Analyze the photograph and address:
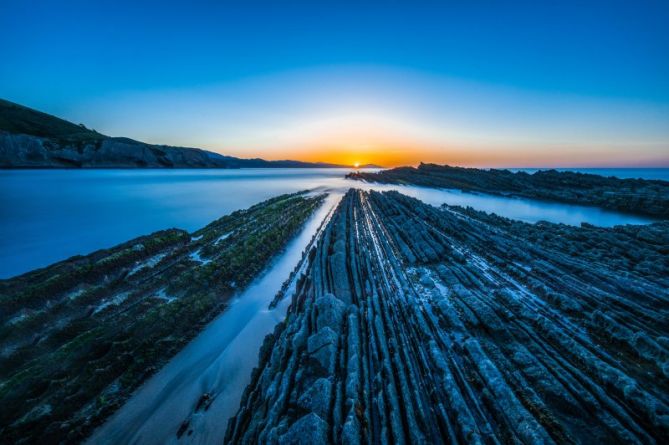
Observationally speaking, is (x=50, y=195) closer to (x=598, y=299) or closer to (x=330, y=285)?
(x=330, y=285)

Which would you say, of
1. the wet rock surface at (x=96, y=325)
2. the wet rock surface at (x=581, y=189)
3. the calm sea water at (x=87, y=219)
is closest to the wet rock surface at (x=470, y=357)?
the wet rock surface at (x=96, y=325)

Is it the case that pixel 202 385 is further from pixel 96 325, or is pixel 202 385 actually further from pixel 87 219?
pixel 87 219

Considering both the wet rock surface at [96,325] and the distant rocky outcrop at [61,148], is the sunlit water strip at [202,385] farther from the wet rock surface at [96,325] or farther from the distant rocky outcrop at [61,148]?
the distant rocky outcrop at [61,148]

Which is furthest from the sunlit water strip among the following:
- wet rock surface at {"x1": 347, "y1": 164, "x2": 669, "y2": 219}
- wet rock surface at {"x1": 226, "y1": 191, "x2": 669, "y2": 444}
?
wet rock surface at {"x1": 347, "y1": 164, "x2": 669, "y2": 219}

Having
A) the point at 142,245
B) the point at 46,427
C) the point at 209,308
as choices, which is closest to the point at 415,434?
Result: the point at 46,427

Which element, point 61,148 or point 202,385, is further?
point 61,148

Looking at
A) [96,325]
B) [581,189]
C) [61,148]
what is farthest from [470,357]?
[61,148]
